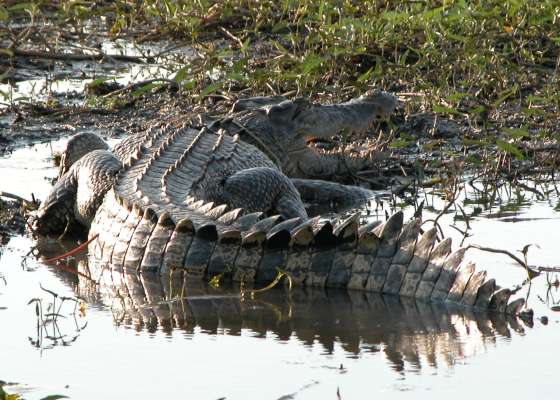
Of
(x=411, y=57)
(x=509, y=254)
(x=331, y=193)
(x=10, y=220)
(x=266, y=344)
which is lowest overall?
(x=266, y=344)

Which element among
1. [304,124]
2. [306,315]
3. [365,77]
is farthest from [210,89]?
[306,315]

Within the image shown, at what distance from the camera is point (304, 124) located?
24.5 ft

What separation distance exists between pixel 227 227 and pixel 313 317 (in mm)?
676

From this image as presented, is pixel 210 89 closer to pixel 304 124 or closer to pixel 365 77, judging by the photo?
pixel 304 124

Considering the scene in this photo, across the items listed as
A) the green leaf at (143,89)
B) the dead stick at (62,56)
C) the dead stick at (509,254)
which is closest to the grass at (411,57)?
the green leaf at (143,89)

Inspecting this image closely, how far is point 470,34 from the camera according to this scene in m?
8.17

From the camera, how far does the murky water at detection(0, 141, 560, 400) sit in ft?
12.3

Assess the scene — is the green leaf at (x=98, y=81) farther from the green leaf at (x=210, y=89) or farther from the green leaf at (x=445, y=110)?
the green leaf at (x=445, y=110)

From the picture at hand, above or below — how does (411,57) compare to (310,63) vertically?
above

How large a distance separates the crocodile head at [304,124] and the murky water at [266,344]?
2.19 meters

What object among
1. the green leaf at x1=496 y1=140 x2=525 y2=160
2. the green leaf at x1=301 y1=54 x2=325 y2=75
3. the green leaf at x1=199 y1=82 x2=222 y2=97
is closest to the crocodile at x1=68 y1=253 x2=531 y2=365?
the green leaf at x1=496 y1=140 x2=525 y2=160

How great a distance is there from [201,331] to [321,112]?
328 centimetres

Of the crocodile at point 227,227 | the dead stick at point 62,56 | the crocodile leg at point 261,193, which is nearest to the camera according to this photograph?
the crocodile at point 227,227

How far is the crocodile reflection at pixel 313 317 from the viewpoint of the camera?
164 inches
